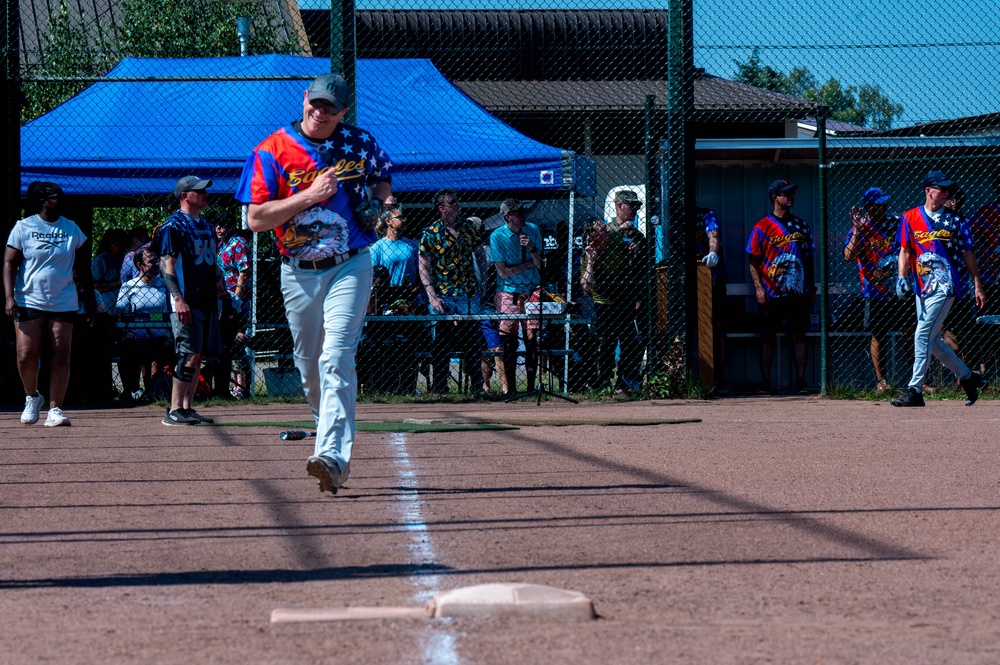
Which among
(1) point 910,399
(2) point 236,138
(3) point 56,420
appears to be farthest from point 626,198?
(3) point 56,420

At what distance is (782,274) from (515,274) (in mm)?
2640

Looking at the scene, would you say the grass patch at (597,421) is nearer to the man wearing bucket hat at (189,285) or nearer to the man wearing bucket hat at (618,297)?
the man wearing bucket hat at (189,285)

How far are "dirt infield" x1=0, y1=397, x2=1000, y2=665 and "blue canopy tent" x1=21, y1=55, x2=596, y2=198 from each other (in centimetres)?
465

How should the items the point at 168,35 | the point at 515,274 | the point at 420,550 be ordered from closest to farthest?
the point at 420,550 → the point at 515,274 → the point at 168,35

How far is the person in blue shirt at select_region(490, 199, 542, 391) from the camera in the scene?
514 inches

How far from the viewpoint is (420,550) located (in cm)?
504

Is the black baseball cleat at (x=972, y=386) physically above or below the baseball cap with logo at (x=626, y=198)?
below

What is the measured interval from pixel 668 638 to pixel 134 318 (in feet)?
34.2

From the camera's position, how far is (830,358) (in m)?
13.5

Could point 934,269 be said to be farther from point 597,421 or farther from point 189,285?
point 189,285

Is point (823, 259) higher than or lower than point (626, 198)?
lower

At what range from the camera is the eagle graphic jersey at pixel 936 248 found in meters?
11.6

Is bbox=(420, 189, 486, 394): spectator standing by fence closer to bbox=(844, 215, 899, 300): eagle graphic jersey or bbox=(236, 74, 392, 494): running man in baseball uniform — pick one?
bbox=(844, 215, 899, 300): eagle graphic jersey

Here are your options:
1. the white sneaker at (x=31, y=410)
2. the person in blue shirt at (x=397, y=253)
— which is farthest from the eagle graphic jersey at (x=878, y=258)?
the white sneaker at (x=31, y=410)
